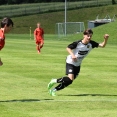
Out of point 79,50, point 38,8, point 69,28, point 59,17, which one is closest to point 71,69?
point 79,50

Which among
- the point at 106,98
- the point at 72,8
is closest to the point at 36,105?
the point at 106,98

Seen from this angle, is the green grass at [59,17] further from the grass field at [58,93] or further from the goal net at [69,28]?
the grass field at [58,93]

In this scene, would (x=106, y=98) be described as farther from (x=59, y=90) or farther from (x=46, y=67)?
(x=46, y=67)

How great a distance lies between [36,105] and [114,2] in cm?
10086

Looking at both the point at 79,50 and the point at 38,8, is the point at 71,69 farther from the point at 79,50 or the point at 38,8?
the point at 38,8

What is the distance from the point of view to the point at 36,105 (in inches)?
532

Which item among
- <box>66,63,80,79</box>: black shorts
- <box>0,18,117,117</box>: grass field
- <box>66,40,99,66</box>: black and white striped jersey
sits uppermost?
<box>66,40,99,66</box>: black and white striped jersey

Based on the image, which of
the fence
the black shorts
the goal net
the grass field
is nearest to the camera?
the grass field

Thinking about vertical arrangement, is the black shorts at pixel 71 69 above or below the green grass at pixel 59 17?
above

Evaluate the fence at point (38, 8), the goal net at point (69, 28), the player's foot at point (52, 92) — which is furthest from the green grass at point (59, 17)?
the player's foot at point (52, 92)

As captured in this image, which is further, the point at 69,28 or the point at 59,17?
the point at 59,17

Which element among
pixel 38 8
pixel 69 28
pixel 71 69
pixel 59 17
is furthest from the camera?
pixel 38 8

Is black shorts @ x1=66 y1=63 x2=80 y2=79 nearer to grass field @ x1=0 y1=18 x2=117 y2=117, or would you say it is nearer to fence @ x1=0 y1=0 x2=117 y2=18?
grass field @ x1=0 y1=18 x2=117 y2=117

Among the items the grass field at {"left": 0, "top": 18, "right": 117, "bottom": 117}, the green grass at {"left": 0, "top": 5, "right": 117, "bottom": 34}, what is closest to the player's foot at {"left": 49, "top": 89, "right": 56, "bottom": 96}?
the grass field at {"left": 0, "top": 18, "right": 117, "bottom": 117}
